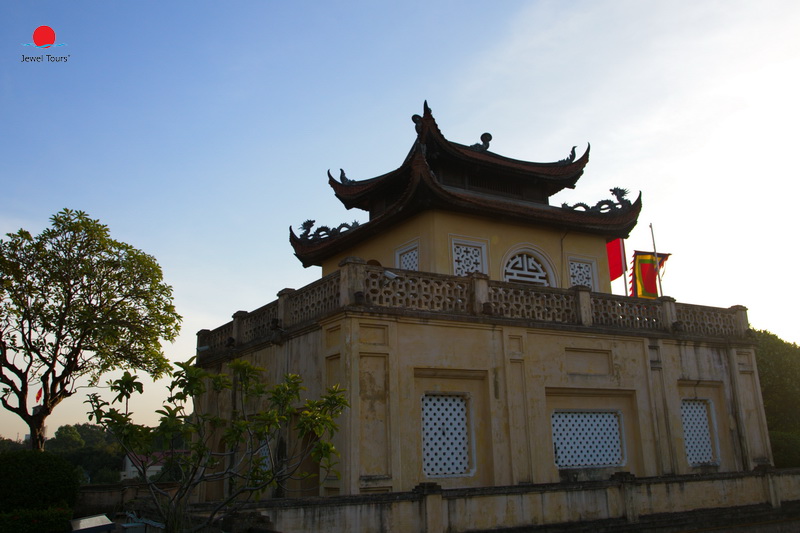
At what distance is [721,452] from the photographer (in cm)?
1605

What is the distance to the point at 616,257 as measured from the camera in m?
19.9

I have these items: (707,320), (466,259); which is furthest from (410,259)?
(707,320)

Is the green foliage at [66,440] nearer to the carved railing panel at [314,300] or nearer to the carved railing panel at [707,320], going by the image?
the carved railing panel at [314,300]

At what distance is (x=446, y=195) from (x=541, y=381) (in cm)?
477

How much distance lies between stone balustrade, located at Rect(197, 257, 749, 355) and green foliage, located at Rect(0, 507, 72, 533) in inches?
207

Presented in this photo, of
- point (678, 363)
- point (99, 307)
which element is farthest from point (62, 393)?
point (678, 363)

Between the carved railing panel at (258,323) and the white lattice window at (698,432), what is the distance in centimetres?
1002

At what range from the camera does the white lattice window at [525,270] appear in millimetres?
17016

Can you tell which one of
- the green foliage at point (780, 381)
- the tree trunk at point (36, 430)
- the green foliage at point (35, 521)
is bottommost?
the green foliage at point (35, 521)

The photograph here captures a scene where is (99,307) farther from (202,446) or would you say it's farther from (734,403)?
(734,403)

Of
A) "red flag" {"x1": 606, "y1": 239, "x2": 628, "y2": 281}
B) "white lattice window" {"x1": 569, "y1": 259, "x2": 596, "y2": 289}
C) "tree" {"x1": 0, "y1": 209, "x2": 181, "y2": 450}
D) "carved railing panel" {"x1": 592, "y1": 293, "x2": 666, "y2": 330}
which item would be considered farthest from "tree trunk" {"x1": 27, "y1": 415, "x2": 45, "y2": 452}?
"red flag" {"x1": 606, "y1": 239, "x2": 628, "y2": 281}

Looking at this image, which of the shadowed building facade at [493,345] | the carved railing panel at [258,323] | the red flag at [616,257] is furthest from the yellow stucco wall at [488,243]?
the carved railing panel at [258,323]

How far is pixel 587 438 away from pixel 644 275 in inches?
289

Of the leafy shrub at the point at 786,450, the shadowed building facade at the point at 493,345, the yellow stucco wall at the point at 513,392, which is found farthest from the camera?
the leafy shrub at the point at 786,450
